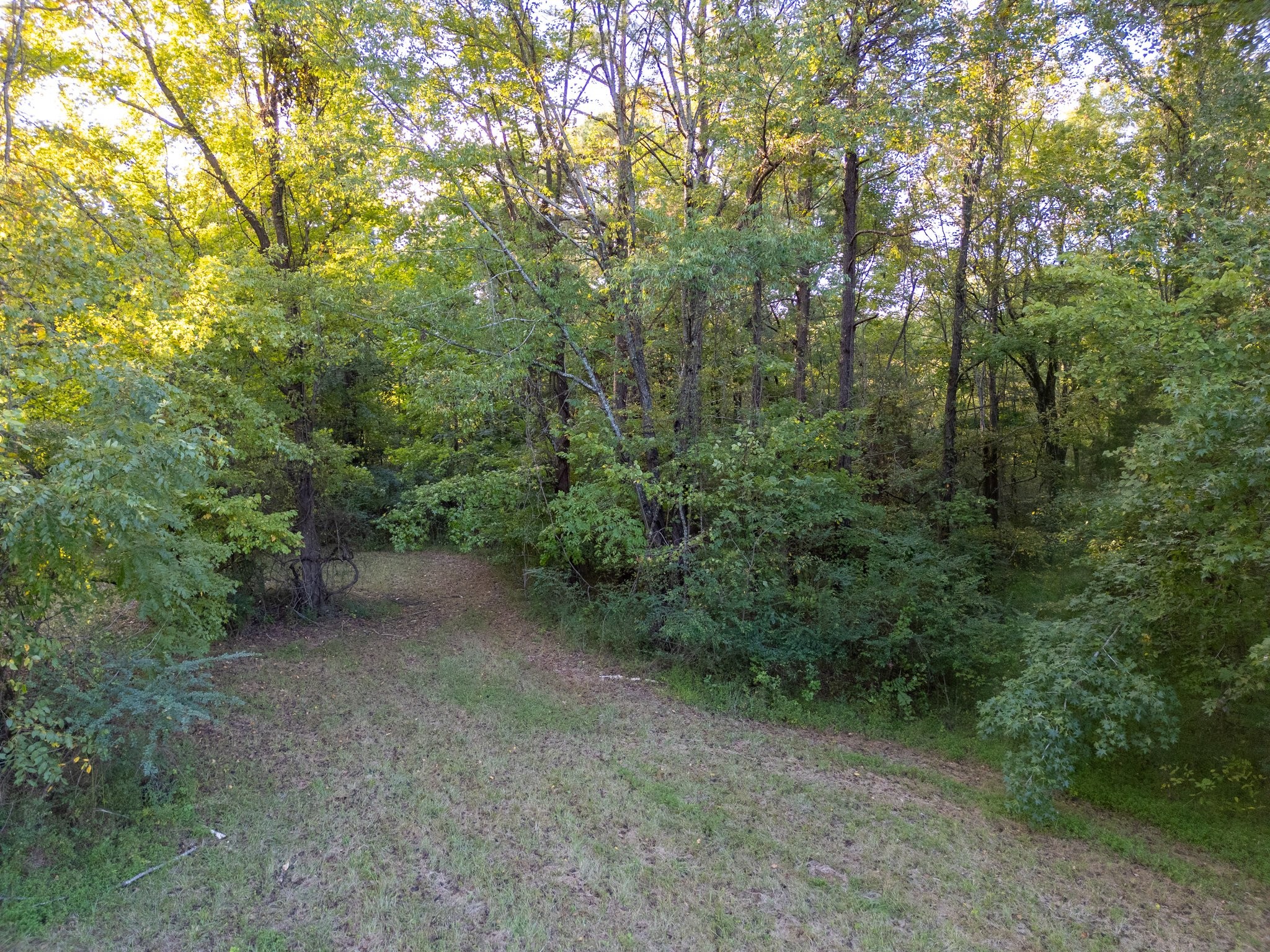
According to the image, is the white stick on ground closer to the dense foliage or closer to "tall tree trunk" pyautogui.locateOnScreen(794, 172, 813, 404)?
the dense foliage

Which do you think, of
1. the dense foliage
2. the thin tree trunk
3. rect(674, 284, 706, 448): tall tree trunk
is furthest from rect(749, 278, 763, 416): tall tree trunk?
the thin tree trunk

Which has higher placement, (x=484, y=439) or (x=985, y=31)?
(x=985, y=31)

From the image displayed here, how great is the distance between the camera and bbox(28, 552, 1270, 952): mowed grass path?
4160 millimetres

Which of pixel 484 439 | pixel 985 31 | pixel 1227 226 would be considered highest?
pixel 985 31

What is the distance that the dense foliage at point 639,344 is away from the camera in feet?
15.6

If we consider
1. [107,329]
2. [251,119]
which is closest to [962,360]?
[251,119]

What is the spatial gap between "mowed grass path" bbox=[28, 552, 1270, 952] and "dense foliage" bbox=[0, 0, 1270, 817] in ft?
2.91

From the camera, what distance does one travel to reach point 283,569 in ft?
35.2

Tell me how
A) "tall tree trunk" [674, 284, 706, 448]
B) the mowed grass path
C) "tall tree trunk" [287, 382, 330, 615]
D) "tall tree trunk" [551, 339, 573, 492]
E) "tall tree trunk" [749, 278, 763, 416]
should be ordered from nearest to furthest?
the mowed grass path < "tall tree trunk" [674, 284, 706, 448] < "tall tree trunk" [287, 382, 330, 615] < "tall tree trunk" [749, 278, 763, 416] < "tall tree trunk" [551, 339, 573, 492]

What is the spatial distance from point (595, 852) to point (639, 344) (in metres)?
6.82

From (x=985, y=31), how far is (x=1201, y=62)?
2789mm

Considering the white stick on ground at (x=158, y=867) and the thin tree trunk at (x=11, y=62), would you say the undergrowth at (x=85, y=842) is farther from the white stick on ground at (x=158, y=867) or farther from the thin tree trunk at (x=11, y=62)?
the thin tree trunk at (x=11, y=62)

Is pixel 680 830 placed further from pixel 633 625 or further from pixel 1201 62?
pixel 1201 62

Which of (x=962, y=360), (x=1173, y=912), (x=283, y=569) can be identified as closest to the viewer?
(x=1173, y=912)
